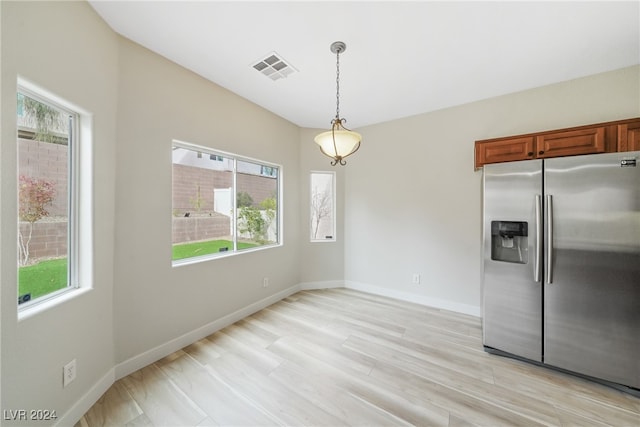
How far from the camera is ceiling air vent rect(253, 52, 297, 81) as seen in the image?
2252 mm

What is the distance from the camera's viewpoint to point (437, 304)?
340 cm

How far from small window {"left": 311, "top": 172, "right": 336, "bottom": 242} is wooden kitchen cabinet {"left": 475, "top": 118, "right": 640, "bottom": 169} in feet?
7.80

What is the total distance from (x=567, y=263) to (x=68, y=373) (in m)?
4.02

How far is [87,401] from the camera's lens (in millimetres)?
1619

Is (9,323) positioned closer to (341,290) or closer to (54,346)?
(54,346)

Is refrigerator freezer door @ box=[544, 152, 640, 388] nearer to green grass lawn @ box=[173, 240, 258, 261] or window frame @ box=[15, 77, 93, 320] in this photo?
green grass lawn @ box=[173, 240, 258, 261]

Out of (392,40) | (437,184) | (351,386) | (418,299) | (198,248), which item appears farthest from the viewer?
(418,299)

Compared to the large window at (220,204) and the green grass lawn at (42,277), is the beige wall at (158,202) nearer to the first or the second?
the large window at (220,204)

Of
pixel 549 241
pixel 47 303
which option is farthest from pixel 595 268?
pixel 47 303

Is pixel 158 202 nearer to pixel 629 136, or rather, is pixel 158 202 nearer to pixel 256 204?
pixel 256 204

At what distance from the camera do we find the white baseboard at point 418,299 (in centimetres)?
318

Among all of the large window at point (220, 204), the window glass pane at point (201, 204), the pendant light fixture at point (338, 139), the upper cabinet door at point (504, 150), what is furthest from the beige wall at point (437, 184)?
the window glass pane at point (201, 204)

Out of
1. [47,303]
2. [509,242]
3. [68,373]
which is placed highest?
[509,242]

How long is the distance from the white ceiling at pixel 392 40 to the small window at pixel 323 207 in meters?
1.70
